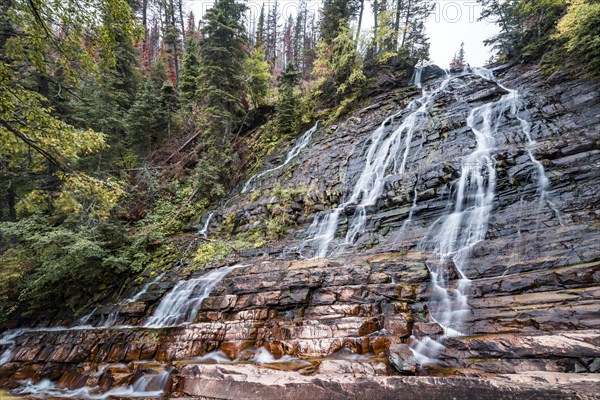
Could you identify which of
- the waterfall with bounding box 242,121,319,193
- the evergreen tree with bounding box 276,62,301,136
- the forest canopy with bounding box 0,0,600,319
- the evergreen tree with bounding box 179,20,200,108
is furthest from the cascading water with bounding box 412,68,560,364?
the evergreen tree with bounding box 179,20,200,108

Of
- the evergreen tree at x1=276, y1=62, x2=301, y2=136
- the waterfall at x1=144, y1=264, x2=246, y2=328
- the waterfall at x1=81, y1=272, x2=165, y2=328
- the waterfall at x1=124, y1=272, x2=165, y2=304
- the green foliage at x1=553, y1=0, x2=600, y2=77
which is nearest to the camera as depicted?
the waterfall at x1=144, y1=264, x2=246, y2=328

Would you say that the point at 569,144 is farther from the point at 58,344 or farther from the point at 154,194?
the point at 154,194

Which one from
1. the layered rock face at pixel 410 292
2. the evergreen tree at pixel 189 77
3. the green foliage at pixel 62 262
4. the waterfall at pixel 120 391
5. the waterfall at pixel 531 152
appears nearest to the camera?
the layered rock face at pixel 410 292

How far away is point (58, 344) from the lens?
7070 mm

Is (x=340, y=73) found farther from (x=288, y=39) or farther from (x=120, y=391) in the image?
(x=288, y=39)

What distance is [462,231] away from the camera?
6934mm

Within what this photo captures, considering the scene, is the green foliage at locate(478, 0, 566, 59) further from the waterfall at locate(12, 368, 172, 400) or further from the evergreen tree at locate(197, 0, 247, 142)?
the waterfall at locate(12, 368, 172, 400)

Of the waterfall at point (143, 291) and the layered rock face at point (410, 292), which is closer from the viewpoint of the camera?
the layered rock face at point (410, 292)

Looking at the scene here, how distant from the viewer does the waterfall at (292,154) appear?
13841 millimetres

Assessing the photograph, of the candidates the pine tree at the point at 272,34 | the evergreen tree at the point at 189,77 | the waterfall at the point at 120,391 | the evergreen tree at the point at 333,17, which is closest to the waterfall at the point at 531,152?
the waterfall at the point at 120,391

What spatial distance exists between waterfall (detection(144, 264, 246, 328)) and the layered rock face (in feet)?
0.27

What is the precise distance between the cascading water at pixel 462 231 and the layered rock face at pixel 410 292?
0.11 ft

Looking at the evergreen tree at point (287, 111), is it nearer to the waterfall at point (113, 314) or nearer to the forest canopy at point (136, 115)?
the forest canopy at point (136, 115)

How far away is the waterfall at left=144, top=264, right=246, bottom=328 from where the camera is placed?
22.4 ft
